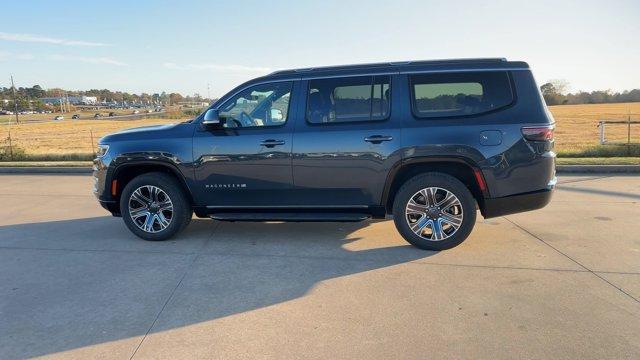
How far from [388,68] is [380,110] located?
487mm

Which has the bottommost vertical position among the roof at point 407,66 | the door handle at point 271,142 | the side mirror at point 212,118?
the door handle at point 271,142

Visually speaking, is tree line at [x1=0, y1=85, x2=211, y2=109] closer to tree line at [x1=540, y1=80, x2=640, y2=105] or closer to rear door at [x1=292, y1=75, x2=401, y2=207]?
tree line at [x1=540, y1=80, x2=640, y2=105]

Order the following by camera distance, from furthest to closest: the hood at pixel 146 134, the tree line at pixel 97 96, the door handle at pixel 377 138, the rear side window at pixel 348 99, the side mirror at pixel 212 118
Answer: the tree line at pixel 97 96, the hood at pixel 146 134, the side mirror at pixel 212 118, the rear side window at pixel 348 99, the door handle at pixel 377 138

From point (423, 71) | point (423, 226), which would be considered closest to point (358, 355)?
point (423, 226)

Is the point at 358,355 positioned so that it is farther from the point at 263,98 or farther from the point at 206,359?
the point at 263,98

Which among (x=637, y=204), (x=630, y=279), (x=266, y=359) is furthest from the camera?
(x=637, y=204)

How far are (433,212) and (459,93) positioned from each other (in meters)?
1.31

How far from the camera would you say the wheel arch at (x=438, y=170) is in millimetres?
4832

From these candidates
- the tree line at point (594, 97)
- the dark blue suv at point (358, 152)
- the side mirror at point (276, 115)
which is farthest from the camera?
the tree line at point (594, 97)

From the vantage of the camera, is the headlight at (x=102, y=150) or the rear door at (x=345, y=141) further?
the headlight at (x=102, y=150)

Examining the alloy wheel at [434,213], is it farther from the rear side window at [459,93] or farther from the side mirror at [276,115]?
the side mirror at [276,115]

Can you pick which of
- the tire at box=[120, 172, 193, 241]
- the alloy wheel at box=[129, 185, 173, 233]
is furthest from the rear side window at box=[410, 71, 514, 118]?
the alloy wheel at box=[129, 185, 173, 233]

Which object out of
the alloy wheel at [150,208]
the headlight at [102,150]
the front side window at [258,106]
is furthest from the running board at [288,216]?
the headlight at [102,150]

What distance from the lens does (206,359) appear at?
9.72 ft
